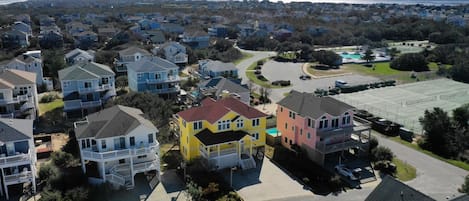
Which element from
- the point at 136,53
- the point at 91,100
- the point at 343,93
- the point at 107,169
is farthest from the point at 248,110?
the point at 136,53

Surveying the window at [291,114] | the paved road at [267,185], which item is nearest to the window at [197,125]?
the paved road at [267,185]

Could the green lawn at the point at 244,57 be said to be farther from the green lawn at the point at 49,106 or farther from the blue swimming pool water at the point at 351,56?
the green lawn at the point at 49,106

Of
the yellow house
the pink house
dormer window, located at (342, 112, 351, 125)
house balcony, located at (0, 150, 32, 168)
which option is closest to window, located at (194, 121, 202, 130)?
the yellow house

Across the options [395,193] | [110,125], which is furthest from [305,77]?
[395,193]

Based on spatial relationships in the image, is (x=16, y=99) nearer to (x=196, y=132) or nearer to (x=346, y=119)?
(x=196, y=132)

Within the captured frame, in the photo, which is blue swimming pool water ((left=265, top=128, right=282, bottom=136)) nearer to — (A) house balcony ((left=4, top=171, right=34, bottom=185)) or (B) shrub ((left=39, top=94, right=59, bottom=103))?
(A) house balcony ((left=4, top=171, right=34, bottom=185))
